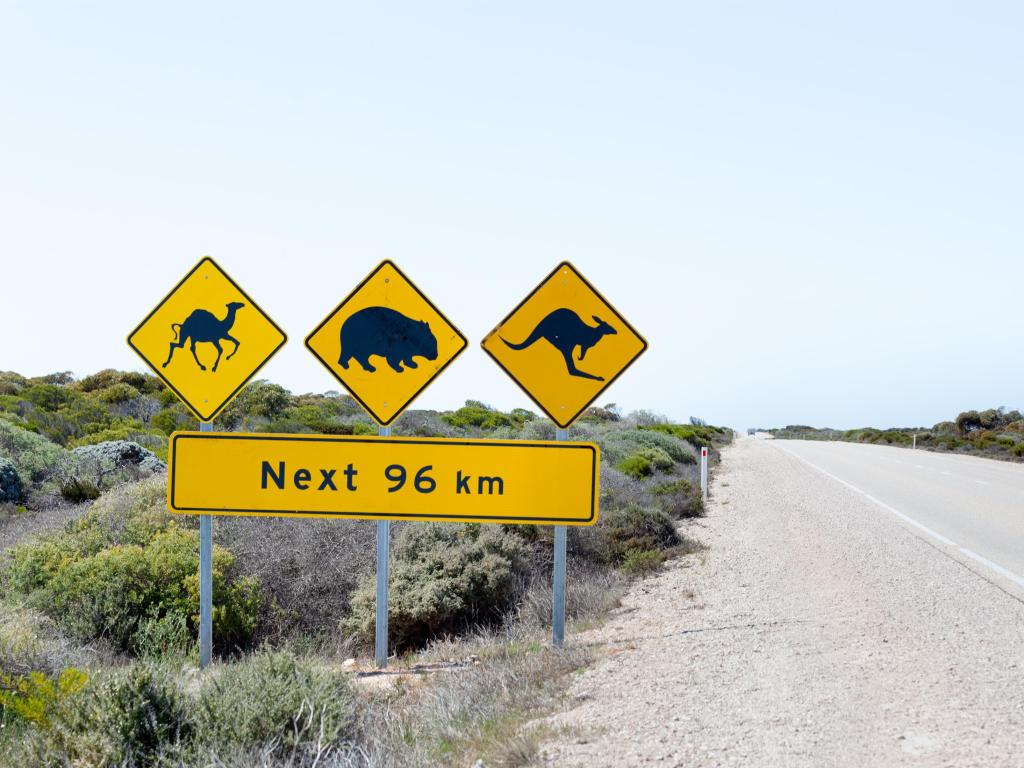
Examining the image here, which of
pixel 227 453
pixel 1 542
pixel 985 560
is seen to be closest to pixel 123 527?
pixel 1 542

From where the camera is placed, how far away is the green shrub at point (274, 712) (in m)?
5.06

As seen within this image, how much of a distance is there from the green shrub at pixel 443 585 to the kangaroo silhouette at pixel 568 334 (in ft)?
10.4

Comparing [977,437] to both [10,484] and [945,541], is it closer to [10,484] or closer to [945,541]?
[945,541]

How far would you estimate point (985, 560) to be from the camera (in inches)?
420

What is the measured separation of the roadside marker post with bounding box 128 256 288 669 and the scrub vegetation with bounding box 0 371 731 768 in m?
1.35

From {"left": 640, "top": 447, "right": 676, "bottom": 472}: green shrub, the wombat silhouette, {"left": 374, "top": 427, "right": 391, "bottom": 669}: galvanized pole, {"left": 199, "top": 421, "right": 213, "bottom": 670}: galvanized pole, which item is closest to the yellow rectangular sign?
{"left": 374, "top": 427, "right": 391, "bottom": 669}: galvanized pole

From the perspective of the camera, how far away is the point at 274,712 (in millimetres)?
5207

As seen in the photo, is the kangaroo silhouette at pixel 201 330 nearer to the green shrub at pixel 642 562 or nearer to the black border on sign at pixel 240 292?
the black border on sign at pixel 240 292

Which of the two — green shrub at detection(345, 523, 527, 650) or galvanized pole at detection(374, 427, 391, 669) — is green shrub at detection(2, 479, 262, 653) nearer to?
green shrub at detection(345, 523, 527, 650)

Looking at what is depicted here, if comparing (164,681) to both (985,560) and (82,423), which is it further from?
(82,423)

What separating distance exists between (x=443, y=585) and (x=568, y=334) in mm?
3376

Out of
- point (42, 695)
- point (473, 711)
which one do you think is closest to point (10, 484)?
point (42, 695)

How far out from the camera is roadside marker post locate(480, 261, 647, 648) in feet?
25.1

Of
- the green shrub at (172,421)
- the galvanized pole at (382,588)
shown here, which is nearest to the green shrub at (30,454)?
the green shrub at (172,421)
